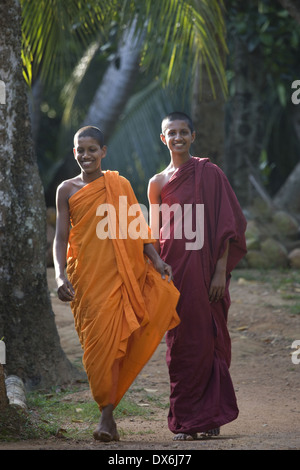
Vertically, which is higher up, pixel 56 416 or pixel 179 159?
pixel 179 159

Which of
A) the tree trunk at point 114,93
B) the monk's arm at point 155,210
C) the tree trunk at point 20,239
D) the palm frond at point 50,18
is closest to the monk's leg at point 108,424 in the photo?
the monk's arm at point 155,210

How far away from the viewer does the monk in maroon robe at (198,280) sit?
15.9 ft

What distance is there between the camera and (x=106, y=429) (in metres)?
4.43

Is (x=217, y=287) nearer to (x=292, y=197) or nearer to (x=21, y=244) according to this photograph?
(x=21, y=244)

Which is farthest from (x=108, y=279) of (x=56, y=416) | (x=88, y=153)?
(x=56, y=416)

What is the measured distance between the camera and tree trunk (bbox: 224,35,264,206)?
12.9 metres

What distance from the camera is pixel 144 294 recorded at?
15.5ft

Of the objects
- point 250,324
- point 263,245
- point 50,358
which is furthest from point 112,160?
point 50,358

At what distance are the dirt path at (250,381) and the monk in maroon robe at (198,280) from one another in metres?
0.21

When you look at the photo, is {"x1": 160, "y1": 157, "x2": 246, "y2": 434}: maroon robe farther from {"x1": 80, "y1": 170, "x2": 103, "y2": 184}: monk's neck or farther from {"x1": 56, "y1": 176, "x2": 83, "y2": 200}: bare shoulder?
{"x1": 56, "y1": 176, "x2": 83, "y2": 200}: bare shoulder

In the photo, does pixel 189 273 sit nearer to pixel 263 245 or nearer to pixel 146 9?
pixel 146 9

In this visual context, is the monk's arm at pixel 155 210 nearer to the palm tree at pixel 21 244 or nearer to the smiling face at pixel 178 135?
the smiling face at pixel 178 135

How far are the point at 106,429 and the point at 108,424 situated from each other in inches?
1.3
